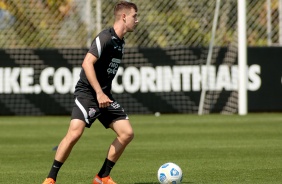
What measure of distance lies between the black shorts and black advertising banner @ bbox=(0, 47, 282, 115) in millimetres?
12355

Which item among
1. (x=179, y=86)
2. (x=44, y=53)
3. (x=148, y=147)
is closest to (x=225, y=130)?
(x=148, y=147)

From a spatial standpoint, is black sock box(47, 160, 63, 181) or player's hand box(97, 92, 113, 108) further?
black sock box(47, 160, 63, 181)

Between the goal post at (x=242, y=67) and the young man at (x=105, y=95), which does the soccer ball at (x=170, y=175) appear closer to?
the young man at (x=105, y=95)

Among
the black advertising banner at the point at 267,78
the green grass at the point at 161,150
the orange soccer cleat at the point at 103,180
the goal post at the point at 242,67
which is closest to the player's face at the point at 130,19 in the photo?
the orange soccer cleat at the point at 103,180

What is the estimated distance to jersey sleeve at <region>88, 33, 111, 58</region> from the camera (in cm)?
916

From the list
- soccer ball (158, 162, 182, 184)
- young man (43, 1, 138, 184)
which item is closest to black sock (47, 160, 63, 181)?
young man (43, 1, 138, 184)

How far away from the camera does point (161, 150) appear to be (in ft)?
44.3

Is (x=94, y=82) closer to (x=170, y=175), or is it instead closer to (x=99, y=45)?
(x=99, y=45)

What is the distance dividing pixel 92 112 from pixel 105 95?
31 centimetres

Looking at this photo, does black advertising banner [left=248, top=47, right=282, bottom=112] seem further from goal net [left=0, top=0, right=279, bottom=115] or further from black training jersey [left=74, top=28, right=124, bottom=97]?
black training jersey [left=74, top=28, right=124, bottom=97]

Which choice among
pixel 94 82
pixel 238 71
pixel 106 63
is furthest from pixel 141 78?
pixel 94 82

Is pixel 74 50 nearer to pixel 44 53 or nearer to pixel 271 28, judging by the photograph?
pixel 44 53

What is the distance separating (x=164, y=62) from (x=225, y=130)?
5252mm

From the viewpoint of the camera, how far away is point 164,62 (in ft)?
72.1
